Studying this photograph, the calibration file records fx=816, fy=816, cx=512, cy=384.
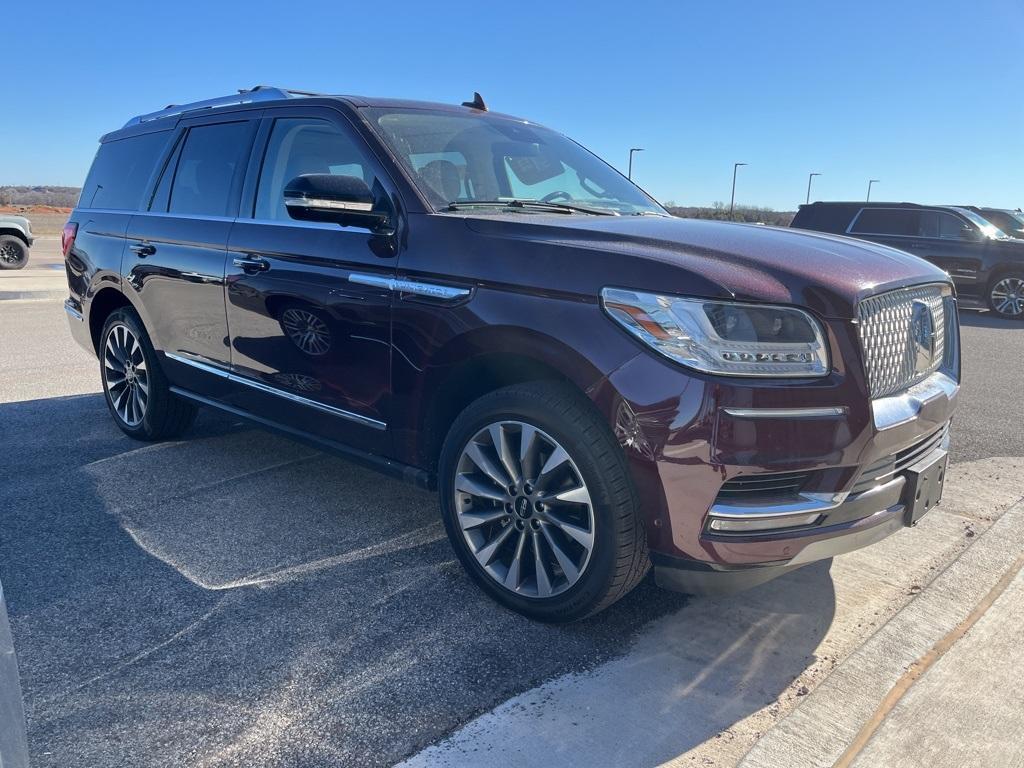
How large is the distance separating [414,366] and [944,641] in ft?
7.26

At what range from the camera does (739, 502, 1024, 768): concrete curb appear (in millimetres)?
2350

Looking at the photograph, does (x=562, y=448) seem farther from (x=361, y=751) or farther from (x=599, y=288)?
(x=361, y=751)

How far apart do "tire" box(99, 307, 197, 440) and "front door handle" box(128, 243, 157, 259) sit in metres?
0.43

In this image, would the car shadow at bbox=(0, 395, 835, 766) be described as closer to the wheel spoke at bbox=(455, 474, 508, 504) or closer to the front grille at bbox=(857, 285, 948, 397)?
the wheel spoke at bbox=(455, 474, 508, 504)

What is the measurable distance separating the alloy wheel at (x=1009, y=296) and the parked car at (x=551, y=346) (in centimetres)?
1201

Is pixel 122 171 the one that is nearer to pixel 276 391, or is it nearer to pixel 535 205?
pixel 276 391

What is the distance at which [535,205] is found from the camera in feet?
11.9

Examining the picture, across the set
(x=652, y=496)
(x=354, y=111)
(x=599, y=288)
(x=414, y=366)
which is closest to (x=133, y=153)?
(x=354, y=111)

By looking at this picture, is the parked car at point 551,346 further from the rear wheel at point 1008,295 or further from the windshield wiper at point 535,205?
the rear wheel at point 1008,295

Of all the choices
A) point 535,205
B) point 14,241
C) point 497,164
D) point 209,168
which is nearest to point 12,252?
point 14,241

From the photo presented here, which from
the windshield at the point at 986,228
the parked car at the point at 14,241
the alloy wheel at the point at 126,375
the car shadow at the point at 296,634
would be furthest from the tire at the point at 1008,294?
the parked car at the point at 14,241

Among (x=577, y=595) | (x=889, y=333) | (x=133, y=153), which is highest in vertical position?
(x=133, y=153)

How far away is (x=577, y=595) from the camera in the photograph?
9.37 ft

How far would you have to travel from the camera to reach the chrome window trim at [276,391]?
3529 mm
